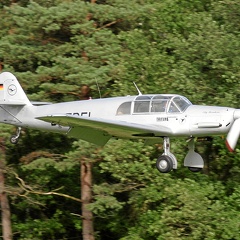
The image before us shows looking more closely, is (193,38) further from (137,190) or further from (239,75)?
(137,190)

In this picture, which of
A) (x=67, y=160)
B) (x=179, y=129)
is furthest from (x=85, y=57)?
(x=179, y=129)

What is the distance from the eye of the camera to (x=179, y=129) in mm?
19641

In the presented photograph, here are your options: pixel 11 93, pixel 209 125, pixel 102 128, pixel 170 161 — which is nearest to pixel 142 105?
pixel 102 128

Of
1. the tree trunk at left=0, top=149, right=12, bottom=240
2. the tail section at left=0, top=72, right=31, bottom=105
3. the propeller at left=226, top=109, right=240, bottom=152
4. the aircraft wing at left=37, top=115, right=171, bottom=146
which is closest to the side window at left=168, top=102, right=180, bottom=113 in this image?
the aircraft wing at left=37, top=115, right=171, bottom=146

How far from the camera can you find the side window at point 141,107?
19.9 metres

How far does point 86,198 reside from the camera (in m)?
27.9

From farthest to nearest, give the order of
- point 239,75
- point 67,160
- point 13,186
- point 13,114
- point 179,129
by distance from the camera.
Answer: point 13,186
point 67,160
point 239,75
point 13,114
point 179,129

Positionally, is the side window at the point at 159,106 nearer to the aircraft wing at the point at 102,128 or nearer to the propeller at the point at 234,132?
the aircraft wing at the point at 102,128

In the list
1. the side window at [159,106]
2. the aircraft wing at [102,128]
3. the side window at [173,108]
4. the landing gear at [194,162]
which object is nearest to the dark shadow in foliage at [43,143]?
the aircraft wing at [102,128]

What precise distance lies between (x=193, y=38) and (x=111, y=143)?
11.5 ft

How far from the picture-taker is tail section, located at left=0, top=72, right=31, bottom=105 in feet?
72.9

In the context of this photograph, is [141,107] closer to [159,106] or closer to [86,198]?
[159,106]

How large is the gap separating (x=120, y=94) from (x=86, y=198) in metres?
3.81

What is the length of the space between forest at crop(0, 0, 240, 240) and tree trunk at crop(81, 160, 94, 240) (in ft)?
0.19
